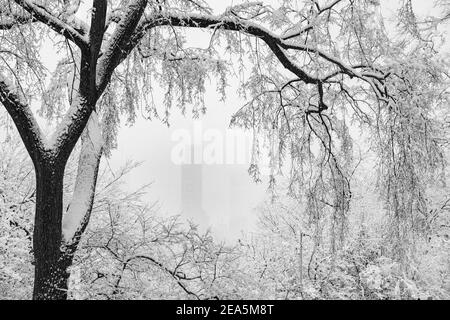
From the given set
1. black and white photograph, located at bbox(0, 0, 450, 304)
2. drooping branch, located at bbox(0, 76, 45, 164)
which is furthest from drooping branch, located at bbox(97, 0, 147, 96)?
drooping branch, located at bbox(0, 76, 45, 164)

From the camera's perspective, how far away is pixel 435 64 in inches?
172

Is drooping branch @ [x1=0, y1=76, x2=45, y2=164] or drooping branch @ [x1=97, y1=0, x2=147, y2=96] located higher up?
drooping branch @ [x1=97, y1=0, x2=147, y2=96]

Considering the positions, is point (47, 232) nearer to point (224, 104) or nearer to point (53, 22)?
point (53, 22)

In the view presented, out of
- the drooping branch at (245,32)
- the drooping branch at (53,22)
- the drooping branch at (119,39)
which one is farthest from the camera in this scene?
the drooping branch at (245,32)

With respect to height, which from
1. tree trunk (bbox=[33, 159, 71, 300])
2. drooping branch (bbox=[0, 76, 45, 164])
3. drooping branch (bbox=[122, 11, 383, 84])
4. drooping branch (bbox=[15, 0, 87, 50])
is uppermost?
drooping branch (bbox=[122, 11, 383, 84])

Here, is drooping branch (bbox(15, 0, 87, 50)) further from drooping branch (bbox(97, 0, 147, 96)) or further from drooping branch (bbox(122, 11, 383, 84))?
drooping branch (bbox(122, 11, 383, 84))

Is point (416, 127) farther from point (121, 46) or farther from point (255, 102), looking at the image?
point (121, 46)

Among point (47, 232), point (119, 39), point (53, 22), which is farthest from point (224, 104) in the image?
point (47, 232)

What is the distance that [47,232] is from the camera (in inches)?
147

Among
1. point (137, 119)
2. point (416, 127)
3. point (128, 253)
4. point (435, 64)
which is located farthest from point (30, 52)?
point (435, 64)

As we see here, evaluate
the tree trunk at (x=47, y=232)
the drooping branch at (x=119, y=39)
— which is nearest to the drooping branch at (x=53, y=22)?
the drooping branch at (x=119, y=39)

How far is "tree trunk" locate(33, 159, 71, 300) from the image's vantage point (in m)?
3.71

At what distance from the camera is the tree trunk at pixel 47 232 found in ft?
12.2

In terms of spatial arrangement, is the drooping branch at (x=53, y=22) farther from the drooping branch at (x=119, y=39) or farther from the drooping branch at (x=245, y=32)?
the drooping branch at (x=245, y=32)
